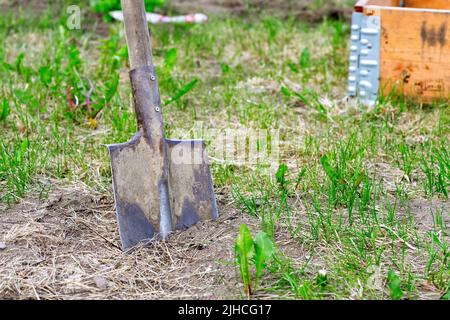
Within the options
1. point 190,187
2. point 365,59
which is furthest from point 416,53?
point 190,187

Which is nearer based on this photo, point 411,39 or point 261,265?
point 261,265

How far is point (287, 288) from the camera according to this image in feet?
7.82

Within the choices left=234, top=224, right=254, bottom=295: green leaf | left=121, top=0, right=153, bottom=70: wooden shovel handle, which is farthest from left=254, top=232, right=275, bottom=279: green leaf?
left=121, top=0, right=153, bottom=70: wooden shovel handle

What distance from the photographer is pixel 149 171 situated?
110 inches

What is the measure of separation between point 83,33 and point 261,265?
3298mm

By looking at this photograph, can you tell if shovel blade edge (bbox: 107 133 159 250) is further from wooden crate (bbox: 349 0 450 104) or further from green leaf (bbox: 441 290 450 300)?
wooden crate (bbox: 349 0 450 104)

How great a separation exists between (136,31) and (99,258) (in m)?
0.83

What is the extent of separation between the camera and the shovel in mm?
2750

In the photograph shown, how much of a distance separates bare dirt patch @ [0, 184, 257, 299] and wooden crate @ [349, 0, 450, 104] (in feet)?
4.69

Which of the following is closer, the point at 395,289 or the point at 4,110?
the point at 395,289

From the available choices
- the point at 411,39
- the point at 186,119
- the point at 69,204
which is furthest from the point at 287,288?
the point at 411,39

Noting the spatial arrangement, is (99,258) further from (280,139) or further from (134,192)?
(280,139)

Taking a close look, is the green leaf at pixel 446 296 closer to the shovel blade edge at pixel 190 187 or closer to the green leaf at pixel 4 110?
the shovel blade edge at pixel 190 187

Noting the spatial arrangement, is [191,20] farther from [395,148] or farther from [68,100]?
[395,148]
